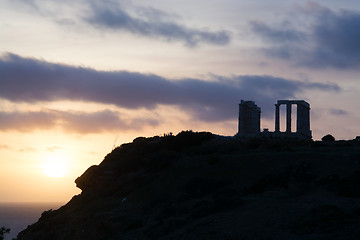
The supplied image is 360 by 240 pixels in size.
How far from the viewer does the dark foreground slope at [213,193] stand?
3064 cm

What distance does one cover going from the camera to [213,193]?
40.1 meters

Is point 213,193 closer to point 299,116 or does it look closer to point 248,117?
point 248,117

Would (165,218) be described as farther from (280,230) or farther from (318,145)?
(318,145)

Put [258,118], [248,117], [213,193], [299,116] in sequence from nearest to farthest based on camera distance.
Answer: [213,193]
[299,116]
[248,117]
[258,118]

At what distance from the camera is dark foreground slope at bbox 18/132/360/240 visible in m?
30.6

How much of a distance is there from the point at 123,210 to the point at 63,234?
4347 mm

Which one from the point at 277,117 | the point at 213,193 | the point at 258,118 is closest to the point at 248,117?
the point at 258,118

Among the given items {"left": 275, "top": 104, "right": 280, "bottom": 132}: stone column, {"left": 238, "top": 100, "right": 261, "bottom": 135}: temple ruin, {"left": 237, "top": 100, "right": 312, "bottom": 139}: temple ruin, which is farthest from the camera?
{"left": 275, "top": 104, "right": 280, "bottom": 132}: stone column

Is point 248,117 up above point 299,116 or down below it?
below

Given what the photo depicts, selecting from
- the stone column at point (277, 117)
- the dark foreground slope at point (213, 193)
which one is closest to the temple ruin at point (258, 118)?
the stone column at point (277, 117)

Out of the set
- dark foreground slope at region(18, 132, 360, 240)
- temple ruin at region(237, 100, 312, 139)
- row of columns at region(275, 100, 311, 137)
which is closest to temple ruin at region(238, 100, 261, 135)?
temple ruin at region(237, 100, 312, 139)

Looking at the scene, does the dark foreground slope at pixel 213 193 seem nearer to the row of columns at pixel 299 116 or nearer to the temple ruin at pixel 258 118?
the temple ruin at pixel 258 118

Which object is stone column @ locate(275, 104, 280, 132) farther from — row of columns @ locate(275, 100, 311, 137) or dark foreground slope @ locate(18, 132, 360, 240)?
dark foreground slope @ locate(18, 132, 360, 240)

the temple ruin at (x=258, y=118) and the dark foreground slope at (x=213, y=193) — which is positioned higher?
the temple ruin at (x=258, y=118)
